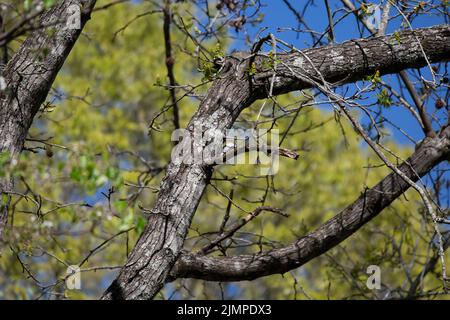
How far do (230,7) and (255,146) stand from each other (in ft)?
5.28

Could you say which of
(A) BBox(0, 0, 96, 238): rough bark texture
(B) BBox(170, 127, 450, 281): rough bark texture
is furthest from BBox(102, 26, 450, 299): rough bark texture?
(A) BBox(0, 0, 96, 238): rough bark texture

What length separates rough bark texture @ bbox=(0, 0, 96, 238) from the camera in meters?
3.54

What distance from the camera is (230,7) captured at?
5.03 m

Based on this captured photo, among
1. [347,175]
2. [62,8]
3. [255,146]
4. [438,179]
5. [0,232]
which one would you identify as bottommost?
[0,232]

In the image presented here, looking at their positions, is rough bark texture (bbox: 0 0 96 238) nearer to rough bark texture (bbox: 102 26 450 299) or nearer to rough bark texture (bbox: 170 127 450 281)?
rough bark texture (bbox: 102 26 450 299)

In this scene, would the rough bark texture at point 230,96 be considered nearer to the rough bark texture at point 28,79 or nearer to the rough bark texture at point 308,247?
the rough bark texture at point 308,247

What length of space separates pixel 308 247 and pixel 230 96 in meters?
1.02

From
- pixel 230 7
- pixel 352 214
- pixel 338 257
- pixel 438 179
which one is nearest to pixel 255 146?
pixel 352 214

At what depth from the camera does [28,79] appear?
11.9 feet

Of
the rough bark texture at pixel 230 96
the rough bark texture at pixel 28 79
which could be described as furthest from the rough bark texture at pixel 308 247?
the rough bark texture at pixel 28 79

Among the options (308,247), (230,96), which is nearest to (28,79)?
(230,96)

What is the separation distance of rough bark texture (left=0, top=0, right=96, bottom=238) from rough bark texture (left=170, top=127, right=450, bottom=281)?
1.09 metres

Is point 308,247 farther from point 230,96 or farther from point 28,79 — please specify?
point 28,79
